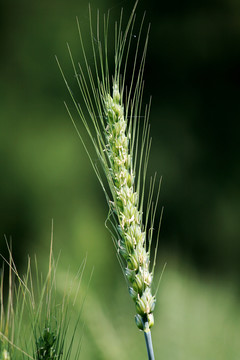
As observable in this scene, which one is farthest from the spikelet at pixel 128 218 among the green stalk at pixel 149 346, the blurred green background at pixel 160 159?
the blurred green background at pixel 160 159

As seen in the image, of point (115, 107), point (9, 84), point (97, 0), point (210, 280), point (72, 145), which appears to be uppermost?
point (97, 0)

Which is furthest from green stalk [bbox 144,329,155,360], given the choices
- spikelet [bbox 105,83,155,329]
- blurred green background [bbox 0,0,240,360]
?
blurred green background [bbox 0,0,240,360]

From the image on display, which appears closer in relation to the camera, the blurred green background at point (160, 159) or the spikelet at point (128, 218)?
the spikelet at point (128, 218)

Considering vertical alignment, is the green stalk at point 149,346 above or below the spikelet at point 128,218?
below

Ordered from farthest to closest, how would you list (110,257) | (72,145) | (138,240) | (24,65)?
(24,65), (72,145), (110,257), (138,240)

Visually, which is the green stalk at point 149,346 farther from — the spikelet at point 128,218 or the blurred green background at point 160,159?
the blurred green background at point 160,159

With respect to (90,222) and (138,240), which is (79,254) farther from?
(138,240)

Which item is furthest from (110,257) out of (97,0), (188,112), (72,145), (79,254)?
(97,0)

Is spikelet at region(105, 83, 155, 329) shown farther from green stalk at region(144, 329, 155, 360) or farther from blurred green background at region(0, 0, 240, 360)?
blurred green background at region(0, 0, 240, 360)
